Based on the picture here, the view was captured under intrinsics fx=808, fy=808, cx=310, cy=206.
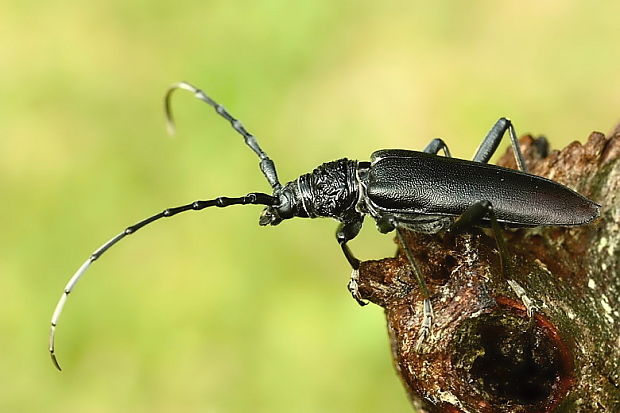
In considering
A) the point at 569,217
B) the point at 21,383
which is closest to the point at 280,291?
the point at 21,383

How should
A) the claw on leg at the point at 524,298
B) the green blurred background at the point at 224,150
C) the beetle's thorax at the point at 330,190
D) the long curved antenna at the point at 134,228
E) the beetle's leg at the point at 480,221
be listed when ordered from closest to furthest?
the claw on leg at the point at 524,298, the beetle's leg at the point at 480,221, the long curved antenna at the point at 134,228, the beetle's thorax at the point at 330,190, the green blurred background at the point at 224,150

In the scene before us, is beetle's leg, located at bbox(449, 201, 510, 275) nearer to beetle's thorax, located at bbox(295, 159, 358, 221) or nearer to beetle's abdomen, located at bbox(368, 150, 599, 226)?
beetle's abdomen, located at bbox(368, 150, 599, 226)

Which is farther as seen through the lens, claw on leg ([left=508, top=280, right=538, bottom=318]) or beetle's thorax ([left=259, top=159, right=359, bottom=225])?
beetle's thorax ([left=259, top=159, right=359, bottom=225])

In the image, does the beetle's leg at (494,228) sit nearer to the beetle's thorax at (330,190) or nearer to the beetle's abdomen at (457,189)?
the beetle's abdomen at (457,189)

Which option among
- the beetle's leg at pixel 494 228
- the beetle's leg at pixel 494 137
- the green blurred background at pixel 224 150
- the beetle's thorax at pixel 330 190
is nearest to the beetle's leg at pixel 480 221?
the beetle's leg at pixel 494 228

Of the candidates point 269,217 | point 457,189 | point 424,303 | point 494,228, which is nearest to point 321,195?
point 269,217

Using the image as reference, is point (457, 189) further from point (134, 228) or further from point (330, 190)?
point (134, 228)

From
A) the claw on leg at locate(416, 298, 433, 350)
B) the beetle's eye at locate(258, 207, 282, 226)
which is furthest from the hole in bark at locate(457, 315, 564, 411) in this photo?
the beetle's eye at locate(258, 207, 282, 226)

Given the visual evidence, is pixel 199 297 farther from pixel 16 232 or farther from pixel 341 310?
pixel 16 232
